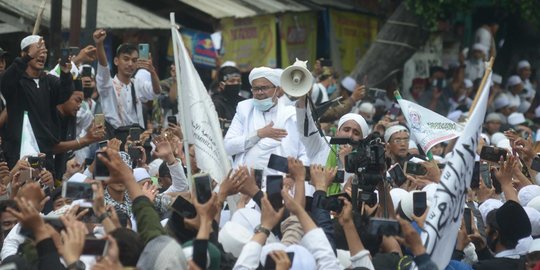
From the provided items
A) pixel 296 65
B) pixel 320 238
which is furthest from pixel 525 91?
→ pixel 320 238

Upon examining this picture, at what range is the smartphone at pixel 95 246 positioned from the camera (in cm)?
697

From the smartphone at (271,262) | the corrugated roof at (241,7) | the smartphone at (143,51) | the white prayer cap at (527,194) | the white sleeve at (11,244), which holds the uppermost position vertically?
the corrugated roof at (241,7)

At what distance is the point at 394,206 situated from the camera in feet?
32.4

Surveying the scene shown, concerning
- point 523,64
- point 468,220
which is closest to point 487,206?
point 468,220

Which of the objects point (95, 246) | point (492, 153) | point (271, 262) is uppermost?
point (492, 153)

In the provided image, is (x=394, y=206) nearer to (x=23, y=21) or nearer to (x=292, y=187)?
(x=292, y=187)

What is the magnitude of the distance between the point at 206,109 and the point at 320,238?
8.56ft

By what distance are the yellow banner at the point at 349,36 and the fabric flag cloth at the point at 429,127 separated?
8.72 m

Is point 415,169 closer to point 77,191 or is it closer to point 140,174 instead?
point 140,174

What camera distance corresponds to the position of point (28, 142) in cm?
1165

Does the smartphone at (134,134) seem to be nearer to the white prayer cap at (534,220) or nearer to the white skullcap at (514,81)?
the white prayer cap at (534,220)

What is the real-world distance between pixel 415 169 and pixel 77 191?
3.70 meters

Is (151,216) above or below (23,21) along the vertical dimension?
below

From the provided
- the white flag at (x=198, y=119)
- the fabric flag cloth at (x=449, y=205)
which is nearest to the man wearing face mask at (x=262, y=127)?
the white flag at (x=198, y=119)
